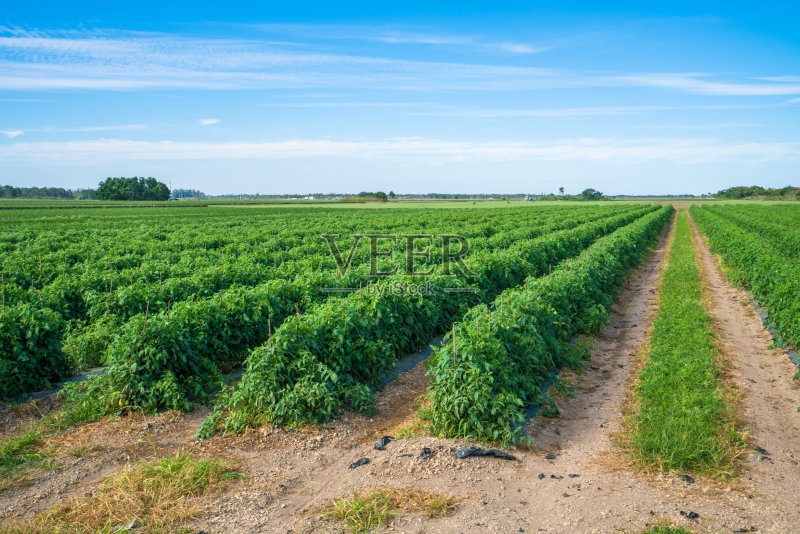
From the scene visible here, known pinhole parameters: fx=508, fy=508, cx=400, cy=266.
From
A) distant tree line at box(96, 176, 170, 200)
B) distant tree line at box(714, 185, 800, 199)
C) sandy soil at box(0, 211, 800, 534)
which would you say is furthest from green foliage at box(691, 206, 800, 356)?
distant tree line at box(714, 185, 800, 199)

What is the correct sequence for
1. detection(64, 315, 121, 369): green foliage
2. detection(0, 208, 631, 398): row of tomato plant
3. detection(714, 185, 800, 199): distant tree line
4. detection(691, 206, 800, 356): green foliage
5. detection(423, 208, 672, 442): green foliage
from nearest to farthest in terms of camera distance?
detection(423, 208, 672, 442): green foliage, detection(0, 208, 631, 398): row of tomato plant, detection(64, 315, 121, 369): green foliage, detection(691, 206, 800, 356): green foliage, detection(714, 185, 800, 199): distant tree line

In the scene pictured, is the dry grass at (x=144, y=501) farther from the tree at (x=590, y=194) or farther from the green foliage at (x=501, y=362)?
the tree at (x=590, y=194)

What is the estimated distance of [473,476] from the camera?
5.49 m

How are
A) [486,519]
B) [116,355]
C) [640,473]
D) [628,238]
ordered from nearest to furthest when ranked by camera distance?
[486,519]
[640,473]
[116,355]
[628,238]

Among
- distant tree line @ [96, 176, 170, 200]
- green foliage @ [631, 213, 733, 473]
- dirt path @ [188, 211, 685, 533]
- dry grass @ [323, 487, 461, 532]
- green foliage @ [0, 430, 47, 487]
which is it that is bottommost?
dirt path @ [188, 211, 685, 533]

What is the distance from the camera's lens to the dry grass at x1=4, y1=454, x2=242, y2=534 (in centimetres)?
462

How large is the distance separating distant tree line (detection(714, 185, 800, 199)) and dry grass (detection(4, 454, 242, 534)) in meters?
169

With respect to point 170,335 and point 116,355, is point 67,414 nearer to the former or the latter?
point 116,355

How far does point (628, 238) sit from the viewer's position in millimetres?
24000

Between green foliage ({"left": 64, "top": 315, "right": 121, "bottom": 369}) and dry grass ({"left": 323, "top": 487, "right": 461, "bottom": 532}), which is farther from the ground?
green foliage ({"left": 64, "top": 315, "right": 121, "bottom": 369})

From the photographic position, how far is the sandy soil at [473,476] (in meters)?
4.72

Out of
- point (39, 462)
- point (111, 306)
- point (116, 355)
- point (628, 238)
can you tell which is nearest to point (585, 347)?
point (116, 355)

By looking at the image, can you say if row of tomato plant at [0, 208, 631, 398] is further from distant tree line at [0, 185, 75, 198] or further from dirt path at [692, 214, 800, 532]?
distant tree line at [0, 185, 75, 198]

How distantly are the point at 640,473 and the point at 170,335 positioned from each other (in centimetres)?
637
